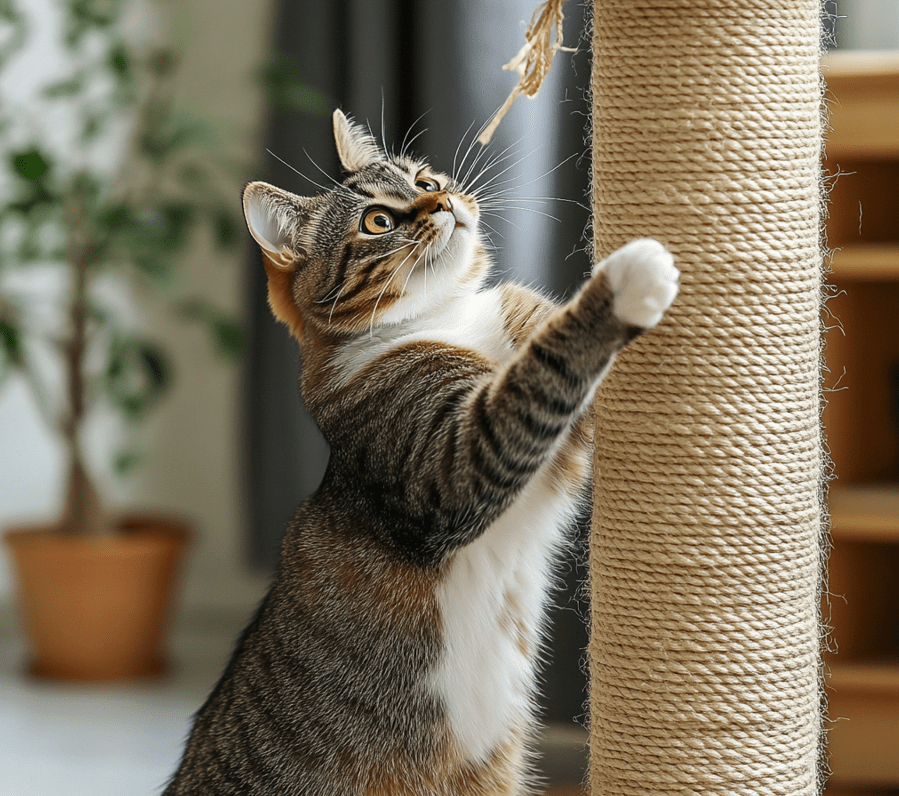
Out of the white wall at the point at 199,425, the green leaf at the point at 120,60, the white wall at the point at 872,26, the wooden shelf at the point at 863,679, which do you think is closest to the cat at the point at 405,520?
the wooden shelf at the point at 863,679

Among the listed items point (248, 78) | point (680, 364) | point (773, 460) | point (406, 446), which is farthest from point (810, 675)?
point (248, 78)

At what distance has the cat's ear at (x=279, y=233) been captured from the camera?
3.22 feet

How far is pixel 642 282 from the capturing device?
2.44 ft

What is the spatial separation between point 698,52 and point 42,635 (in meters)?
1.93

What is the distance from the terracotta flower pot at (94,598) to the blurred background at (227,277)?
0.22 ft

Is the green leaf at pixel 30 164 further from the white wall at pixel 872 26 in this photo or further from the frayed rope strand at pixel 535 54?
the white wall at pixel 872 26

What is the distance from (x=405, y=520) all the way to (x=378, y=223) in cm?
29

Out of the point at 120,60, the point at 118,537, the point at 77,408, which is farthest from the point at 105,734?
the point at 120,60

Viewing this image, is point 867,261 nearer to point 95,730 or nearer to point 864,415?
point 864,415

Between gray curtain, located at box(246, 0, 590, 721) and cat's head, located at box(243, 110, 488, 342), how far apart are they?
420mm

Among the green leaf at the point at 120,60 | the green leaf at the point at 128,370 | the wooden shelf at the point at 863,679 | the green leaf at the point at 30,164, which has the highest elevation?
the green leaf at the point at 120,60

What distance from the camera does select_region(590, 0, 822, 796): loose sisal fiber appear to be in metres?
0.85

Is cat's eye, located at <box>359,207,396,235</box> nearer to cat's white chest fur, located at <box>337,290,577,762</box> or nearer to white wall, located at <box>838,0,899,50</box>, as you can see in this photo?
cat's white chest fur, located at <box>337,290,577,762</box>

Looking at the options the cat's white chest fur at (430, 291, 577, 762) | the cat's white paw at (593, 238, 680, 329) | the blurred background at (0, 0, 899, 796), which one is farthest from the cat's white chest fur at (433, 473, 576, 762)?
the blurred background at (0, 0, 899, 796)
